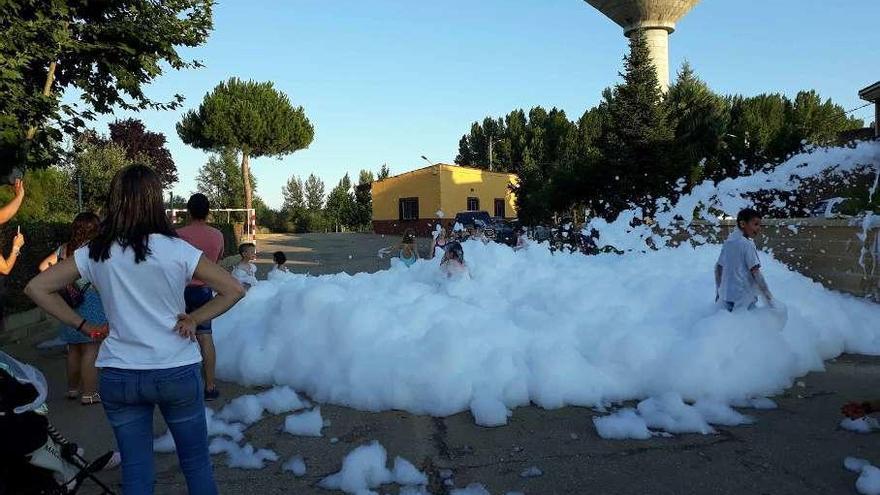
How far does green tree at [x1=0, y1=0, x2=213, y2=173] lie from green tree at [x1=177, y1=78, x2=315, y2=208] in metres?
34.9

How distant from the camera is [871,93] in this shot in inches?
730

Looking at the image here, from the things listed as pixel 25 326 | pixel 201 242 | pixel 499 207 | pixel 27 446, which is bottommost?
pixel 25 326

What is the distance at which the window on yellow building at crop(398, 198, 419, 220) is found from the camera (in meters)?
45.9

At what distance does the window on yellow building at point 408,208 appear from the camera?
4591 centimetres

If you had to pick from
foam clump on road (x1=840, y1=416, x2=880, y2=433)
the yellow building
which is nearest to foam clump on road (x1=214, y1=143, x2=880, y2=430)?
foam clump on road (x1=840, y1=416, x2=880, y2=433)

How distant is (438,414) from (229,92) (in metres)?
45.9

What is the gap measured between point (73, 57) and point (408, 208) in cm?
3686

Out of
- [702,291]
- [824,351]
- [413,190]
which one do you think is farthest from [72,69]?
[413,190]

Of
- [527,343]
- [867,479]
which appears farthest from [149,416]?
[527,343]

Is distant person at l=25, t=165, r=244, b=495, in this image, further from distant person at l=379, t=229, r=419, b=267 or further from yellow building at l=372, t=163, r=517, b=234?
yellow building at l=372, t=163, r=517, b=234

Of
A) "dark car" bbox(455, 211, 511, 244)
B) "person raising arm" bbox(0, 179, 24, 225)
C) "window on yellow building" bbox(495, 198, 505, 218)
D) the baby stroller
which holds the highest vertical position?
"window on yellow building" bbox(495, 198, 505, 218)

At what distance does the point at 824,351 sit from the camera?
6.98 m

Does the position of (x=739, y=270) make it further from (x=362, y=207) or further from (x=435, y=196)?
(x=362, y=207)

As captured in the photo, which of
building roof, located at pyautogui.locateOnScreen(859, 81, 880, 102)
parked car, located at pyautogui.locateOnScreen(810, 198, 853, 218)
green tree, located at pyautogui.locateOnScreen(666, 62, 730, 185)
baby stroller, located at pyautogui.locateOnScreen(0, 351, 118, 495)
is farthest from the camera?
green tree, located at pyautogui.locateOnScreen(666, 62, 730, 185)
